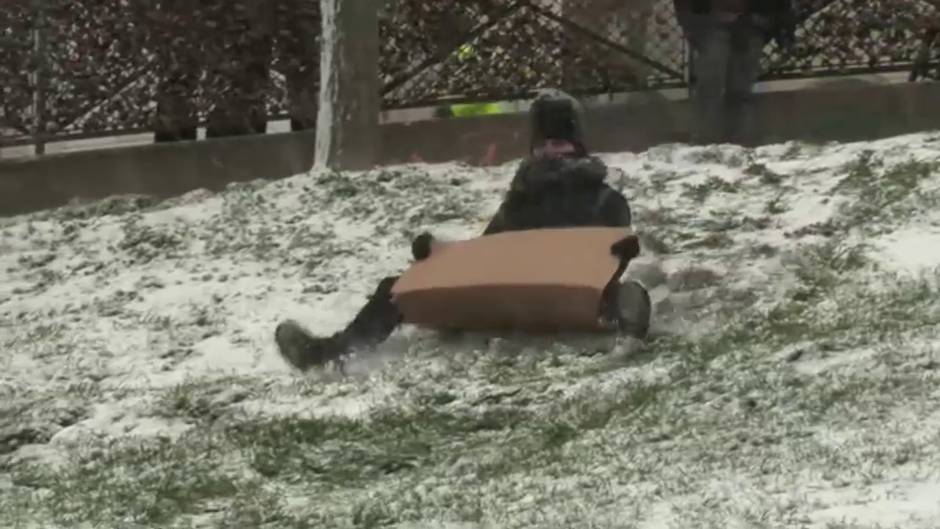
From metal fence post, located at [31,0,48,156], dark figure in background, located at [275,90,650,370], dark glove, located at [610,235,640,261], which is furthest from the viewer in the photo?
metal fence post, located at [31,0,48,156]

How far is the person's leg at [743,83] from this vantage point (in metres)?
8.59

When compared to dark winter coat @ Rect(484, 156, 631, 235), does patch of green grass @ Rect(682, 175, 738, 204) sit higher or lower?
lower

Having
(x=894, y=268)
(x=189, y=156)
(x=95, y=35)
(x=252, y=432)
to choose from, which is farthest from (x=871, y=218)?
(x=95, y=35)

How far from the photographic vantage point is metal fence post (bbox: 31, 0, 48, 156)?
959cm

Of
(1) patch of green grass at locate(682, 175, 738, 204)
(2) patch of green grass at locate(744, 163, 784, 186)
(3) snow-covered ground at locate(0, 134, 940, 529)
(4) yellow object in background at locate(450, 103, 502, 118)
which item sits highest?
(4) yellow object in background at locate(450, 103, 502, 118)

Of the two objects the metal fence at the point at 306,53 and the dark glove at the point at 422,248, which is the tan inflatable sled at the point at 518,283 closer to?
the dark glove at the point at 422,248

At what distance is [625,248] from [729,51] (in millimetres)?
3177

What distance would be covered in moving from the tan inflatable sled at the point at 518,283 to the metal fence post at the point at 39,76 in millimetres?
4355

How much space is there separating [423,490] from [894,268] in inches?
99.8

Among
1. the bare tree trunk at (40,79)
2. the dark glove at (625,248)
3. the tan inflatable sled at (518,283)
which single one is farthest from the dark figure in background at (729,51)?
the bare tree trunk at (40,79)

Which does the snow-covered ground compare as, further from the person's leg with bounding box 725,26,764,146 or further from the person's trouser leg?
the person's leg with bounding box 725,26,764,146

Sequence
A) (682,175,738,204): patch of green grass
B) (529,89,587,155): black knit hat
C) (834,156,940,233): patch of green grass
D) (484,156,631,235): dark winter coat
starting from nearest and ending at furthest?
(484,156,631,235): dark winter coat → (529,89,587,155): black knit hat → (834,156,940,233): patch of green grass → (682,175,738,204): patch of green grass

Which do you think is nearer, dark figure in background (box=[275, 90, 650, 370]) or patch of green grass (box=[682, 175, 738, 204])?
dark figure in background (box=[275, 90, 650, 370])

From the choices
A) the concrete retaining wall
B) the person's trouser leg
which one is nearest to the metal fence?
the concrete retaining wall
